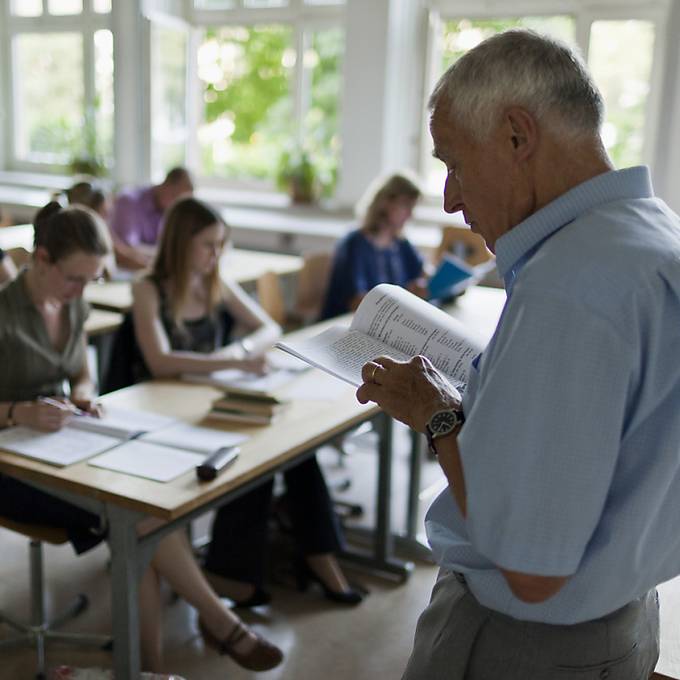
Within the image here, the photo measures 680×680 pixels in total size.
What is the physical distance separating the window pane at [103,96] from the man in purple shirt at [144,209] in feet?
7.28

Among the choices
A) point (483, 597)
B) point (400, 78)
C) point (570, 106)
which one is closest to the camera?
point (570, 106)

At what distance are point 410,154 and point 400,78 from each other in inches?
21.4

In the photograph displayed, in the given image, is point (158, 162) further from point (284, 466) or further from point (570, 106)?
point (570, 106)

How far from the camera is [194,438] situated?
2158mm

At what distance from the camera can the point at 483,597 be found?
1028mm

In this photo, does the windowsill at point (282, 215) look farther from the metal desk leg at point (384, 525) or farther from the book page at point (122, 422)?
the book page at point (122, 422)

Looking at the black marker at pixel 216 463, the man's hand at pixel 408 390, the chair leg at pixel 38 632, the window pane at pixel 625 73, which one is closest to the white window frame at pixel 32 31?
the window pane at pixel 625 73

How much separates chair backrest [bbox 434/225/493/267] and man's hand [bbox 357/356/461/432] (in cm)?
413

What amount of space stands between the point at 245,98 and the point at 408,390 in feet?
20.4

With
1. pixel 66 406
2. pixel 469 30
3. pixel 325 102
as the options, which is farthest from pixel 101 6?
pixel 66 406

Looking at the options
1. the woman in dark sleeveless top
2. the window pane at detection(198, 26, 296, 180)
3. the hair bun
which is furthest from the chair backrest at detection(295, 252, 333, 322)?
the window pane at detection(198, 26, 296, 180)

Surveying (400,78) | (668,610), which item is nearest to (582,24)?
(400,78)

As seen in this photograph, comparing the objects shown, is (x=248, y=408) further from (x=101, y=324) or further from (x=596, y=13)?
(x=596, y=13)

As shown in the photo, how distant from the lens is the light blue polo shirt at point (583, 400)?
829mm
